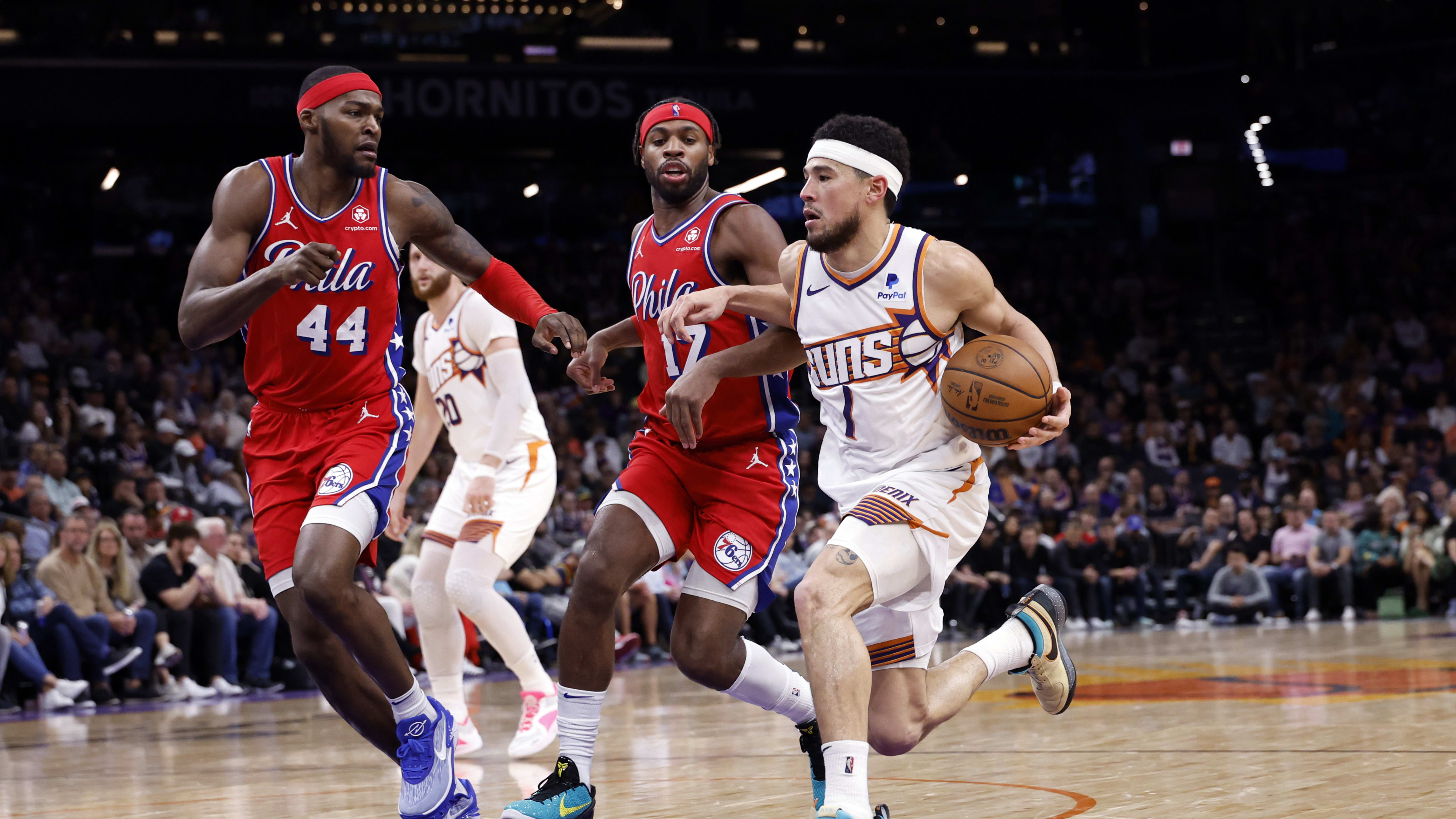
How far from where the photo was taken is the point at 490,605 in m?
7.17

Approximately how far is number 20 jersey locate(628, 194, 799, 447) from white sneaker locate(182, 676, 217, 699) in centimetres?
717

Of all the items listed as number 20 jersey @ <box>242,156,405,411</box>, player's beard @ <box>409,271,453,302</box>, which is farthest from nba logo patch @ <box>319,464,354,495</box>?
player's beard @ <box>409,271,453,302</box>

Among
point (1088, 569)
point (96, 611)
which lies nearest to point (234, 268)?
point (96, 611)

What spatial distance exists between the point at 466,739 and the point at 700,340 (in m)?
2.84

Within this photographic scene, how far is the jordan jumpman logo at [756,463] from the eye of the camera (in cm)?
517

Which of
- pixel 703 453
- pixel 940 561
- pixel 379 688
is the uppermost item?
pixel 703 453

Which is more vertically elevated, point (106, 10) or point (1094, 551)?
point (106, 10)

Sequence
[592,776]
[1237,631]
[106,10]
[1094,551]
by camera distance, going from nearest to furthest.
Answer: [592,776], [1237,631], [1094,551], [106,10]

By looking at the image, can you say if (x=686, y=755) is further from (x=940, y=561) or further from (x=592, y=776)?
(x=940, y=561)

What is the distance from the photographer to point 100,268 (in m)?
20.2

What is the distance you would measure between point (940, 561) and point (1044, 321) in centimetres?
2011

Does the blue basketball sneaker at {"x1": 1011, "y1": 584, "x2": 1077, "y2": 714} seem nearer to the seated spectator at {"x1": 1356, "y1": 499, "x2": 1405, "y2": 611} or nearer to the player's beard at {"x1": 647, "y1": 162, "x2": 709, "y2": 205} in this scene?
the player's beard at {"x1": 647, "y1": 162, "x2": 709, "y2": 205}

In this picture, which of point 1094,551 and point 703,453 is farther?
point 1094,551

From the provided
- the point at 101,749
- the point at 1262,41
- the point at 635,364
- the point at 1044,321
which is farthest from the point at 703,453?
the point at 1262,41
